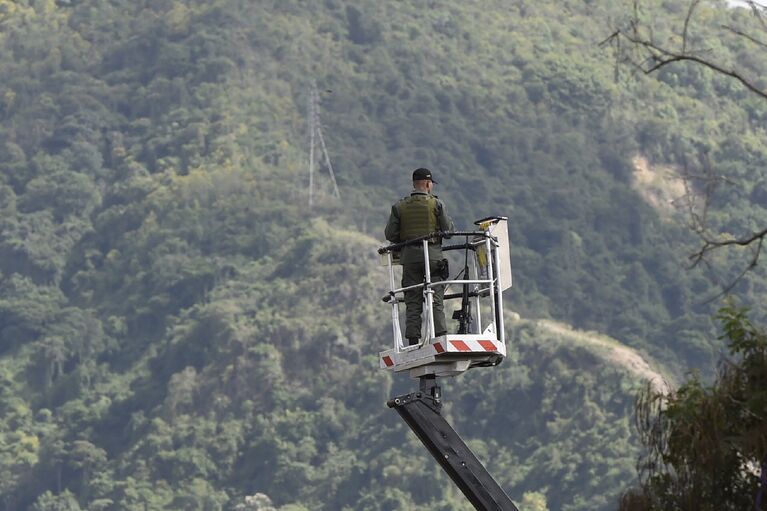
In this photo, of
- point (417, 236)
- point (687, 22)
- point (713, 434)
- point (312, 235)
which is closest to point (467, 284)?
point (417, 236)

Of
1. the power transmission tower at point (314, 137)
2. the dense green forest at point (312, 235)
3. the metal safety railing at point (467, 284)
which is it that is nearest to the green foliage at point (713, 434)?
the metal safety railing at point (467, 284)

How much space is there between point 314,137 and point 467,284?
146240mm

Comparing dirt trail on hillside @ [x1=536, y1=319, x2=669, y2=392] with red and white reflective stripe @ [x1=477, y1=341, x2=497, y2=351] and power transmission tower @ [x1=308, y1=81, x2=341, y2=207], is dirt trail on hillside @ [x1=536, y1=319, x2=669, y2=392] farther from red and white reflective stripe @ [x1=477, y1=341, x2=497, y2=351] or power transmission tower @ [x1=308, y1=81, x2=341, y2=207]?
red and white reflective stripe @ [x1=477, y1=341, x2=497, y2=351]

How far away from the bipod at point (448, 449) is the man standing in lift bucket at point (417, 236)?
0.89 m

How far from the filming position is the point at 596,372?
129 m

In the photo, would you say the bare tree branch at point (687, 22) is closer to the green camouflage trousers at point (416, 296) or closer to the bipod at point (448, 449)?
the bipod at point (448, 449)

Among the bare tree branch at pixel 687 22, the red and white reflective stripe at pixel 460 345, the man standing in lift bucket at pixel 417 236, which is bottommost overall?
the red and white reflective stripe at pixel 460 345

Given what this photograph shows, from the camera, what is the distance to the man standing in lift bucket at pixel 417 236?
1450cm

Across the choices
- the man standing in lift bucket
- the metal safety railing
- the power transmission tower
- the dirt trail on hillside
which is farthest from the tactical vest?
the power transmission tower

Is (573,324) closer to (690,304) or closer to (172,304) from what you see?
(690,304)

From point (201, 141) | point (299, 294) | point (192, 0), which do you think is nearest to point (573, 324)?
point (299, 294)

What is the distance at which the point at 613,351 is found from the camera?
429 ft

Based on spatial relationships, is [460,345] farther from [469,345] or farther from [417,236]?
[417,236]

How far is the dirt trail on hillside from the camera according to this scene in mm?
128500
